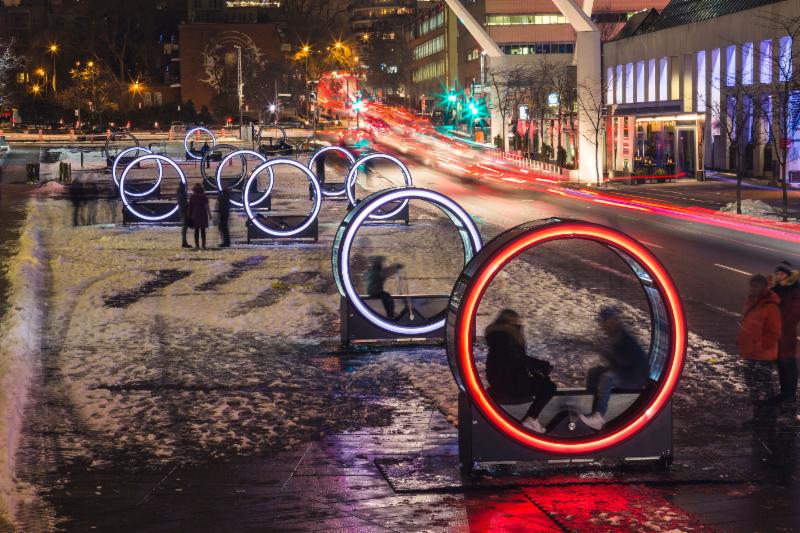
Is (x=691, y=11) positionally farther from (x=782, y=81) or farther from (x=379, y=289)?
(x=379, y=289)

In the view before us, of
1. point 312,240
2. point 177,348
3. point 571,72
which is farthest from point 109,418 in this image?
point 571,72

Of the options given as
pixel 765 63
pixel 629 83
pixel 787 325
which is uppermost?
pixel 629 83

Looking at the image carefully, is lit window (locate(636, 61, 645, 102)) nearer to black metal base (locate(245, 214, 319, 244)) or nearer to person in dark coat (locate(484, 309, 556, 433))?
black metal base (locate(245, 214, 319, 244))

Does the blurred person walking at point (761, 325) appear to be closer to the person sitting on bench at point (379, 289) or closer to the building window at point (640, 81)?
the person sitting on bench at point (379, 289)

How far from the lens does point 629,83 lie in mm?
74188

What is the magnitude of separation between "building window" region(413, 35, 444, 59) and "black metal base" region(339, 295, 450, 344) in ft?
460

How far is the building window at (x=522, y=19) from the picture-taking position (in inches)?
4606

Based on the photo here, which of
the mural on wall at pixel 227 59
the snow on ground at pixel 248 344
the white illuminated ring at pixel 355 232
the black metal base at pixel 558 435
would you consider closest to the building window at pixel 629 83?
the snow on ground at pixel 248 344

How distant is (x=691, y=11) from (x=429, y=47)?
101069 mm

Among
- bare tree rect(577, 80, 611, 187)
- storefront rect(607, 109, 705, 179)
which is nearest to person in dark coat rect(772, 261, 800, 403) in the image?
storefront rect(607, 109, 705, 179)

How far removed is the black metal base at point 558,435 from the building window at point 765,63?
46.3 metres

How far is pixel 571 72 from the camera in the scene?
88.1 m

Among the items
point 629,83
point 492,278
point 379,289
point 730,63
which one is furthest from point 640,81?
point 492,278

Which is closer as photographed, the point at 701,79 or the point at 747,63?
Answer: the point at 747,63
